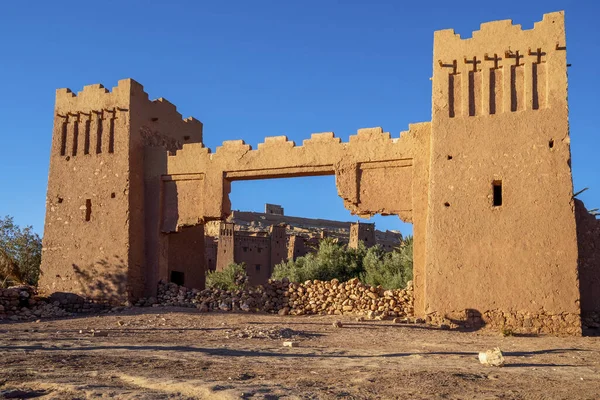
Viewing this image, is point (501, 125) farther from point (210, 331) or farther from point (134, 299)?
point (134, 299)

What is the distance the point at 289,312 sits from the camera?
15.3m

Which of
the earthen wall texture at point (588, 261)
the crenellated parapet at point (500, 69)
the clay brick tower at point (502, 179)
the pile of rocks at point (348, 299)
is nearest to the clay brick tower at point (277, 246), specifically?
the pile of rocks at point (348, 299)

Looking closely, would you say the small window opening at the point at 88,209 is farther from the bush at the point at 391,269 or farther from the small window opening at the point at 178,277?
the bush at the point at 391,269

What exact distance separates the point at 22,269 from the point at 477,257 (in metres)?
15.5

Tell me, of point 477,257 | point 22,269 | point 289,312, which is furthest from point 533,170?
point 22,269

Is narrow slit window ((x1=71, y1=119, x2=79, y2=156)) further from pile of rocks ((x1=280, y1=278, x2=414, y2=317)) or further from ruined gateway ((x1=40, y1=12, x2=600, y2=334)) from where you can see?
pile of rocks ((x1=280, y1=278, x2=414, y2=317))

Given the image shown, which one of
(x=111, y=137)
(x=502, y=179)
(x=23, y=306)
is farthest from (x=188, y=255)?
(x=502, y=179)

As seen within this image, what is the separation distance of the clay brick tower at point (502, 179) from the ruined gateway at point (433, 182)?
0.02 metres

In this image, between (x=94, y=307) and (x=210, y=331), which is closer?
(x=210, y=331)

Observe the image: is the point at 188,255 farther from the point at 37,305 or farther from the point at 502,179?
the point at 502,179

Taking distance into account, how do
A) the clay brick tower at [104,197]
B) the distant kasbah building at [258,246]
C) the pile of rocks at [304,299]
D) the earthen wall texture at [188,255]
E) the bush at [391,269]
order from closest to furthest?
1. the pile of rocks at [304,299]
2. the clay brick tower at [104,197]
3. the earthen wall texture at [188,255]
4. the bush at [391,269]
5. the distant kasbah building at [258,246]

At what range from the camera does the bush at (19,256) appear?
2033 centimetres

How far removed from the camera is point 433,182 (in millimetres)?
13250

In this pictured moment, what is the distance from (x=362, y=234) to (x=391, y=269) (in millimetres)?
19223
